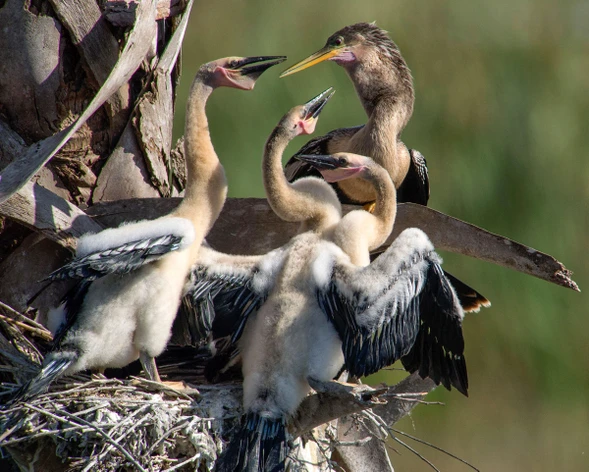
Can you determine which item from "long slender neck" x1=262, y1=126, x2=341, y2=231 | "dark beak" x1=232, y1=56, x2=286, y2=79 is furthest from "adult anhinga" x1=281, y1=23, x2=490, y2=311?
"long slender neck" x1=262, y1=126, x2=341, y2=231

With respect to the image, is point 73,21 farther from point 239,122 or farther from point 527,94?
point 527,94

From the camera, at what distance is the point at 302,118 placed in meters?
3.00

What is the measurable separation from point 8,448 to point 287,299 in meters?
0.83

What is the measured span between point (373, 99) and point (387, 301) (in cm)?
136

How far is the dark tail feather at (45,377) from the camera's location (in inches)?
102

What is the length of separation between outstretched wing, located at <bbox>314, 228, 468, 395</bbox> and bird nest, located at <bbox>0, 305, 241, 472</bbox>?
1.27 ft

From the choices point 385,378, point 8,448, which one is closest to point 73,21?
point 8,448

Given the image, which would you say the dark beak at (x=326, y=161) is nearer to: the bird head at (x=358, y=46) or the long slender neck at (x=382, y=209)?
the long slender neck at (x=382, y=209)

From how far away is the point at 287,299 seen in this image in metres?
2.79

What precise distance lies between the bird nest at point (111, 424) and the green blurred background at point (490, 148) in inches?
79.2

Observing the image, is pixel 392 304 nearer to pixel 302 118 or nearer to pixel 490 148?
pixel 302 118

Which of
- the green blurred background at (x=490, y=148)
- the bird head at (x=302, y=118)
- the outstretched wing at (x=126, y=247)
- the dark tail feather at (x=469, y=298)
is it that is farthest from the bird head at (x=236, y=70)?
the green blurred background at (x=490, y=148)

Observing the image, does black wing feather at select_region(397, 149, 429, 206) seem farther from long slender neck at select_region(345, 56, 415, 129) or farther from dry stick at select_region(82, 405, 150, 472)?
dry stick at select_region(82, 405, 150, 472)

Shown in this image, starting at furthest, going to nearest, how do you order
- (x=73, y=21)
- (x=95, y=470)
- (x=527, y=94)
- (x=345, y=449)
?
(x=527, y=94), (x=345, y=449), (x=73, y=21), (x=95, y=470)
